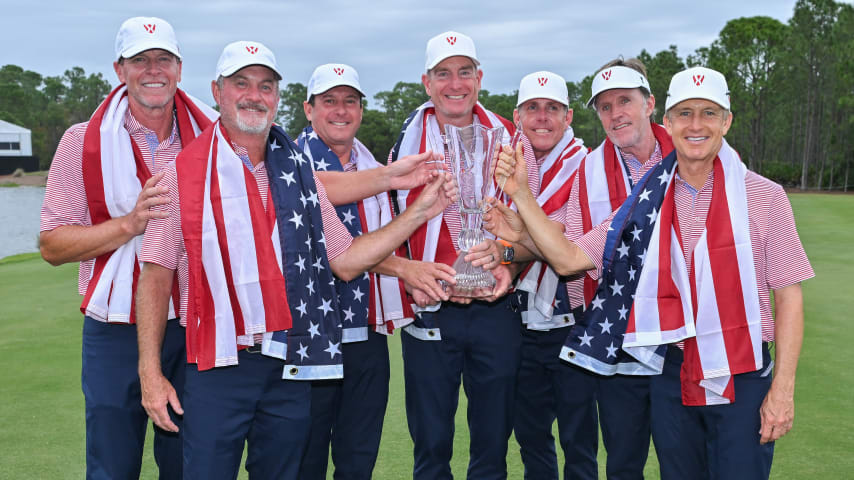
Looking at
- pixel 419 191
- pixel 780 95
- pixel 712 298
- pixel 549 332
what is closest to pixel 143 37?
pixel 419 191

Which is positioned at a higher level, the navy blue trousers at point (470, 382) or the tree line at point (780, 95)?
the tree line at point (780, 95)

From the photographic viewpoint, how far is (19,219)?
40938mm

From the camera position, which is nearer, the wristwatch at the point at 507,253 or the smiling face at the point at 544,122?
the wristwatch at the point at 507,253

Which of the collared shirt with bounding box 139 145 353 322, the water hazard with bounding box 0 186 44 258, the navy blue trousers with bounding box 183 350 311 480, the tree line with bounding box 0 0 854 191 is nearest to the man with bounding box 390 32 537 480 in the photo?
the navy blue trousers with bounding box 183 350 311 480

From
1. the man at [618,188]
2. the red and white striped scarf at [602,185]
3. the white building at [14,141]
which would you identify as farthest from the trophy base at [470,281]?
the white building at [14,141]

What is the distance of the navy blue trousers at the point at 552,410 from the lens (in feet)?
14.4

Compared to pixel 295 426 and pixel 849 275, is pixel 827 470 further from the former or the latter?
pixel 849 275

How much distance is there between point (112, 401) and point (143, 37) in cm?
170

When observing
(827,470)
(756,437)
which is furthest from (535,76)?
(827,470)

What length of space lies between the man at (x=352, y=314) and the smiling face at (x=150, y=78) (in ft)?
2.98

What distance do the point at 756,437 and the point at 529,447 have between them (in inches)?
67.5

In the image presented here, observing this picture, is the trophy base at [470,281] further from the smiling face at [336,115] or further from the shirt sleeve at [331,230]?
the smiling face at [336,115]

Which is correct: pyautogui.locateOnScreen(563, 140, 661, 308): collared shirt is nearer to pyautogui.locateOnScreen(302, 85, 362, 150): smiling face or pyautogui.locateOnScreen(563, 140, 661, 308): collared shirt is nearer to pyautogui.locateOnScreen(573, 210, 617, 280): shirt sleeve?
pyautogui.locateOnScreen(573, 210, 617, 280): shirt sleeve

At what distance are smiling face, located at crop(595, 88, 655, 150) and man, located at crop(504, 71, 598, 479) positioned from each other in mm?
489
